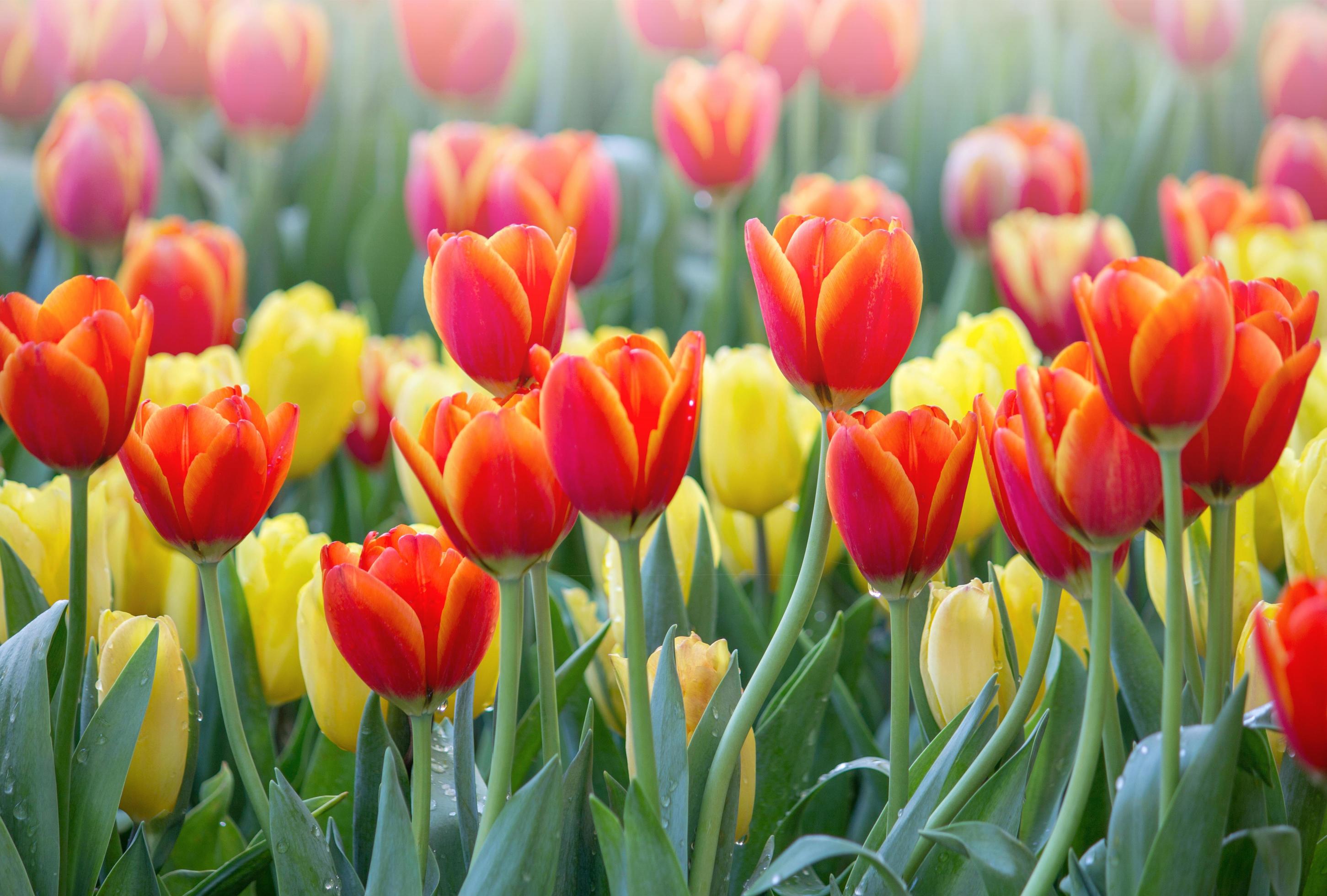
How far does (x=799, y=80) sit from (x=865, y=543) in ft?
4.40

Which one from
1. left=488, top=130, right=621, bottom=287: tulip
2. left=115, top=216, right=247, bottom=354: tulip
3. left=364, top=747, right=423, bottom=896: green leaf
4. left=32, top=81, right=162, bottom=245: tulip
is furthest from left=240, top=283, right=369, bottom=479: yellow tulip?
left=364, top=747, right=423, bottom=896: green leaf

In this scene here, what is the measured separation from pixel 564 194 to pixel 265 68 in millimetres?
546

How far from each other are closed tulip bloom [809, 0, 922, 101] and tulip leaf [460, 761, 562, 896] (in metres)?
1.30

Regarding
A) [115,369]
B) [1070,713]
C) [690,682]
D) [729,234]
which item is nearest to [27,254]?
[729,234]

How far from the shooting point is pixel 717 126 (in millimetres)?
1356

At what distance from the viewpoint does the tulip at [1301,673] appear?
372 mm

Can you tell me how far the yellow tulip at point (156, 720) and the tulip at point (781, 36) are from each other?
1284 mm

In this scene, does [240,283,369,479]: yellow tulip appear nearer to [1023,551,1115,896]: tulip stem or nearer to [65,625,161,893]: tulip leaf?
[65,625,161,893]: tulip leaf

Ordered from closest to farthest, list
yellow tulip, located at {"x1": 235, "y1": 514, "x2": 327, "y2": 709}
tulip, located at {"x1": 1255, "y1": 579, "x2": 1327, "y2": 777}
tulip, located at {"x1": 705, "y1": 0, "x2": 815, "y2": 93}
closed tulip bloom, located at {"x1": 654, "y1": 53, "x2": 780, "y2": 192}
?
tulip, located at {"x1": 1255, "y1": 579, "x2": 1327, "y2": 777} < yellow tulip, located at {"x1": 235, "y1": 514, "x2": 327, "y2": 709} < closed tulip bloom, located at {"x1": 654, "y1": 53, "x2": 780, "y2": 192} < tulip, located at {"x1": 705, "y1": 0, "x2": 815, "y2": 93}

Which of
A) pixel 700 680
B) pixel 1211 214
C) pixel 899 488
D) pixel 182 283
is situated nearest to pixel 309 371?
pixel 182 283

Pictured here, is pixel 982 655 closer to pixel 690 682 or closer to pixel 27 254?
pixel 690 682

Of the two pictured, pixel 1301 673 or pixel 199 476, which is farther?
pixel 199 476

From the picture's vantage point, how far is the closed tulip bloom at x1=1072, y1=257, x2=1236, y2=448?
410 millimetres

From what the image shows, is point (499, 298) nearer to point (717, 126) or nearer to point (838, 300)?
point (838, 300)
